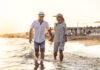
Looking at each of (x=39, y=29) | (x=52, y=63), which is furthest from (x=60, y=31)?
(x=39, y=29)

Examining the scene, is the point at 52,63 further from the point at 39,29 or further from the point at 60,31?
→ the point at 39,29

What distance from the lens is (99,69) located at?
11367 mm

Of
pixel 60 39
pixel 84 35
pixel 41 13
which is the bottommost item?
pixel 84 35

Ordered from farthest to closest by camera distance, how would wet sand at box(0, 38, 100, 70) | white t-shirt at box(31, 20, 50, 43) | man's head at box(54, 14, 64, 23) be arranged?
1. man's head at box(54, 14, 64, 23)
2. wet sand at box(0, 38, 100, 70)
3. white t-shirt at box(31, 20, 50, 43)

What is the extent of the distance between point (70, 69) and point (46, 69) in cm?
92

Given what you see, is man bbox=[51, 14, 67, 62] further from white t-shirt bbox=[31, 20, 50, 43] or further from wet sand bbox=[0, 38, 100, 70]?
white t-shirt bbox=[31, 20, 50, 43]

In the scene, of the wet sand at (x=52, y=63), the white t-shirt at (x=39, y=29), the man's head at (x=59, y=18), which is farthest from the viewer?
the man's head at (x=59, y=18)

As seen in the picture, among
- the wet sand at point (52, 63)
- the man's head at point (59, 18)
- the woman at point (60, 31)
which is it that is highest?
Result: the man's head at point (59, 18)

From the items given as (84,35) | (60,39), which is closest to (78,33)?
(84,35)

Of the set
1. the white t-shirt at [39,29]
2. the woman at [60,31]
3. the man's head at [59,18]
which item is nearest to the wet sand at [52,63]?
the woman at [60,31]

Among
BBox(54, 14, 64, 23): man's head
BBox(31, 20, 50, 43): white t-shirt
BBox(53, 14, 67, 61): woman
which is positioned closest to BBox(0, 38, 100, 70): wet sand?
BBox(53, 14, 67, 61): woman

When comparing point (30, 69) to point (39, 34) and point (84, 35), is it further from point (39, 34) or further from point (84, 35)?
point (84, 35)

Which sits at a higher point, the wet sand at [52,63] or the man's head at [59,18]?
the man's head at [59,18]

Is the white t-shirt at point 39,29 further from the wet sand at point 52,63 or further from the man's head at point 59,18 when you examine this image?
the man's head at point 59,18
